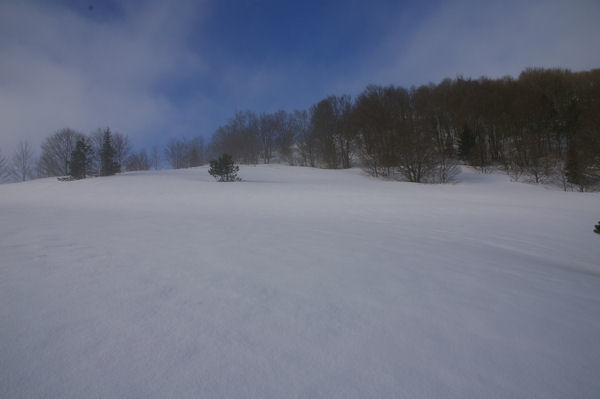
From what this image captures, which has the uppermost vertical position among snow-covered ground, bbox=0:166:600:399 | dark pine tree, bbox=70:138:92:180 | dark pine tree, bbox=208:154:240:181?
dark pine tree, bbox=70:138:92:180

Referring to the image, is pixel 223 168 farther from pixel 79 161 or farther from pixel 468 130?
pixel 468 130

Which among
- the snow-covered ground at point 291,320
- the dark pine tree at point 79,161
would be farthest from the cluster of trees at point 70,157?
the snow-covered ground at point 291,320

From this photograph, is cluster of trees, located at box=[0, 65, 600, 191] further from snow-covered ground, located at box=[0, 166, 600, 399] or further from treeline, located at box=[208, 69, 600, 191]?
snow-covered ground, located at box=[0, 166, 600, 399]

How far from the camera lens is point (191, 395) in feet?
3.58

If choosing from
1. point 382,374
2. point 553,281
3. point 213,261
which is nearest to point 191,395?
point 382,374

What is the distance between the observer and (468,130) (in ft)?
87.3

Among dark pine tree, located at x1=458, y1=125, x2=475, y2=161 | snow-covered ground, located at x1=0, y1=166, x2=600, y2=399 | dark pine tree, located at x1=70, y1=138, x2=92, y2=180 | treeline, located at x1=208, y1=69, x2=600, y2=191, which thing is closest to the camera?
Answer: snow-covered ground, located at x1=0, y1=166, x2=600, y2=399

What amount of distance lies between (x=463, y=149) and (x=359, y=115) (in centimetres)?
1288

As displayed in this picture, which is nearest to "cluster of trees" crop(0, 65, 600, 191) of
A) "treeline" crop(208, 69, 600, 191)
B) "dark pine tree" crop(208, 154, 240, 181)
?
"treeline" crop(208, 69, 600, 191)

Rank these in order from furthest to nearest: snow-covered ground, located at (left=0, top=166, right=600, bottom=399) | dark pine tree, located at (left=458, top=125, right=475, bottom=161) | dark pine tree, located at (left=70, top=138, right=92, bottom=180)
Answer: dark pine tree, located at (left=458, top=125, right=475, bottom=161)
dark pine tree, located at (left=70, top=138, right=92, bottom=180)
snow-covered ground, located at (left=0, top=166, right=600, bottom=399)

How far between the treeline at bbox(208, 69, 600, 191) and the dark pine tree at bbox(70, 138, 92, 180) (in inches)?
1072

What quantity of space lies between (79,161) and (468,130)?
4173cm

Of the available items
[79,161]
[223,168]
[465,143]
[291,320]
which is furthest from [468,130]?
[79,161]

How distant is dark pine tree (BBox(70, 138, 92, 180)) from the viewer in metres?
21.6
